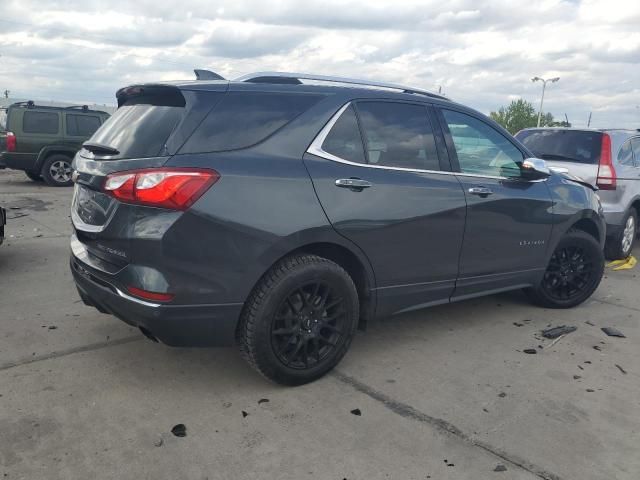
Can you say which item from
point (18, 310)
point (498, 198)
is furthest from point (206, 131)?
point (18, 310)

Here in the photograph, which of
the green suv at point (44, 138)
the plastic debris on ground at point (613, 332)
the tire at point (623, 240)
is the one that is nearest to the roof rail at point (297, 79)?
the plastic debris on ground at point (613, 332)

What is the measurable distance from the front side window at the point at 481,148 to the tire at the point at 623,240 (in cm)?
336

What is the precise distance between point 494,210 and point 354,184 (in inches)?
53.4

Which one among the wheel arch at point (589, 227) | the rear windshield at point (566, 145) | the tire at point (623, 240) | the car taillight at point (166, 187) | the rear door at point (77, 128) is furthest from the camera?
the rear door at point (77, 128)

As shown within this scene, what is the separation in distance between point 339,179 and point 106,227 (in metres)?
1.32

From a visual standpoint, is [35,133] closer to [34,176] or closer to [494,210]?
[34,176]

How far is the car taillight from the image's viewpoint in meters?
2.83

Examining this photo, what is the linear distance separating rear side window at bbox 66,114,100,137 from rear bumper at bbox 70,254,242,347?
1096 cm

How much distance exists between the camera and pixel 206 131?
3.02 meters

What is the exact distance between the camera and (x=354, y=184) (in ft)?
11.1

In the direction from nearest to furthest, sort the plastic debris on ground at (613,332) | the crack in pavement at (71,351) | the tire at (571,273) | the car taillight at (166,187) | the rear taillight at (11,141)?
1. the car taillight at (166,187)
2. the crack in pavement at (71,351)
3. the plastic debris on ground at (613,332)
4. the tire at (571,273)
5. the rear taillight at (11,141)

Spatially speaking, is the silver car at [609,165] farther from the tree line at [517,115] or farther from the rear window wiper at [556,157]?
the tree line at [517,115]

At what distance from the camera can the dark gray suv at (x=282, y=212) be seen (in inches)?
114

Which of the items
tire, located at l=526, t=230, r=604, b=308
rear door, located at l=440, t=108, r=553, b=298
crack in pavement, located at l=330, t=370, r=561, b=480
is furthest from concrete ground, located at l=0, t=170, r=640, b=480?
rear door, located at l=440, t=108, r=553, b=298
